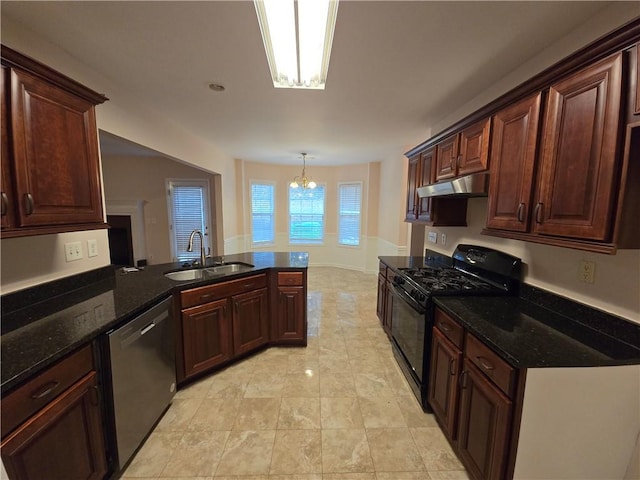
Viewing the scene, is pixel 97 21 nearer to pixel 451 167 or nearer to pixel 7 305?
pixel 7 305

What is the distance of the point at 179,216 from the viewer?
5.48 metres

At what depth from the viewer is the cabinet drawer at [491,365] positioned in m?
1.13

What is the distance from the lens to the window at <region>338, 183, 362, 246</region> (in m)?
6.03

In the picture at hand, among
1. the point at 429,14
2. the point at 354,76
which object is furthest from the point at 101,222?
the point at 429,14

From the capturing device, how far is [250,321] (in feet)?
8.36

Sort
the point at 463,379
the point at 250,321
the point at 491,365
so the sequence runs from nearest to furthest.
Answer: the point at 491,365 → the point at 463,379 → the point at 250,321

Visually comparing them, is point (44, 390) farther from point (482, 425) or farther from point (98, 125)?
point (482, 425)

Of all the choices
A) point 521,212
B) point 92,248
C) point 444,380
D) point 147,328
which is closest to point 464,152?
point 521,212

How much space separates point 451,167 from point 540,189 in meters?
0.92

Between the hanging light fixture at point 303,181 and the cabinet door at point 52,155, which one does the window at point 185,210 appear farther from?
the cabinet door at point 52,155

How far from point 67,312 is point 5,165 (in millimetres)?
798

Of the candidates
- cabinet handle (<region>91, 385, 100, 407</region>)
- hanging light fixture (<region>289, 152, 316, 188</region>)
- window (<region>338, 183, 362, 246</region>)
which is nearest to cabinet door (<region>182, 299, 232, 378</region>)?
cabinet handle (<region>91, 385, 100, 407</region>)

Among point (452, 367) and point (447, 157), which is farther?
point (447, 157)

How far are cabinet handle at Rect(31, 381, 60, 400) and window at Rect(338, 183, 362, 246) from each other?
17.9 ft
